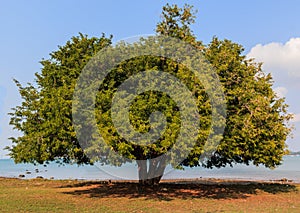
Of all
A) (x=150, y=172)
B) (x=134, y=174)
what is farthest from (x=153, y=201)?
(x=134, y=174)

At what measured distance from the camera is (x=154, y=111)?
1762 cm

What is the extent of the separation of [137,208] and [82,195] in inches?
210

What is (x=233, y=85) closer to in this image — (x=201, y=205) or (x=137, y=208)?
(x=201, y=205)

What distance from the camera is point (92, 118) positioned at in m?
17.8

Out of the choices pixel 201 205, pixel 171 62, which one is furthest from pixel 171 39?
pixel 201 205

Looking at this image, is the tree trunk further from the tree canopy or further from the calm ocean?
the calm ocean

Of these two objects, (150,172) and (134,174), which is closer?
(150,172)

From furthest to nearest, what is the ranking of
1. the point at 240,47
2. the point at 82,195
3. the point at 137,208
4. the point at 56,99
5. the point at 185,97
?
the point at 240,47
the point at 82,195
the point at 56,99
the point at 185,97
the point at 137,208

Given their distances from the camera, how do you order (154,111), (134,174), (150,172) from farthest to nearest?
(134,174), (150,172), (154,111)

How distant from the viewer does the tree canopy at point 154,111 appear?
17484 millimetres

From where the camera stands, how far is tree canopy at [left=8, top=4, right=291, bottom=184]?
1748cm

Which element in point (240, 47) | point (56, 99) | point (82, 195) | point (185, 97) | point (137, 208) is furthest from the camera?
point (240, 47)

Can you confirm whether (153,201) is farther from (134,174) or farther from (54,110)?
(134,174)

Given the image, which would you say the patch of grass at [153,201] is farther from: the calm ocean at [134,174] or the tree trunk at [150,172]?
the calm ocean at [134,174]
